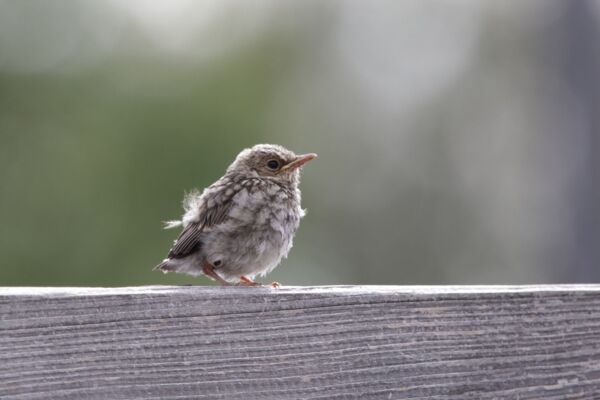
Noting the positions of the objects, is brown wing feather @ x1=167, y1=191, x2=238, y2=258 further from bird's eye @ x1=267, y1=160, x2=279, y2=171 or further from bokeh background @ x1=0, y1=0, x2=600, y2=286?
bokeh background @ x1=0, y1=0, x2=600, y2=286

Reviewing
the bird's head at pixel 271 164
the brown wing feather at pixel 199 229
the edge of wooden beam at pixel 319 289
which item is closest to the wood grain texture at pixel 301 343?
the edge of wooden beam at pixel 319 289

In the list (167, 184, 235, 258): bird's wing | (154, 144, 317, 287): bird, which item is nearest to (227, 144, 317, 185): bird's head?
(154, 144, 317, 287): bird

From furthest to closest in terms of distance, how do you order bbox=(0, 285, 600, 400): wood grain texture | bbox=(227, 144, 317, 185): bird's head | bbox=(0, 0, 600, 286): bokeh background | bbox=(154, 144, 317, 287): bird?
bbox=(0, 0, 600, 286): bokeh background
bbox=(227, 144, 317, 185): bird's head
bbox=(154, 144, 317, 287): bird
bbox=(0, 285, 600, 400): wood grain texture

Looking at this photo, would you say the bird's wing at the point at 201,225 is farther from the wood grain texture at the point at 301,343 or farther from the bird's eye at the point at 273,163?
the wood grain texture at the point at 301,343

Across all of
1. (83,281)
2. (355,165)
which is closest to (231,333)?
(83,281)

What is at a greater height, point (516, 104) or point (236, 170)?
point (516, 104)

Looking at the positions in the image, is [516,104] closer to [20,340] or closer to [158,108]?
[158,108]
